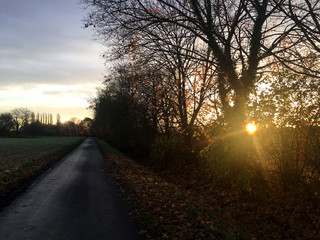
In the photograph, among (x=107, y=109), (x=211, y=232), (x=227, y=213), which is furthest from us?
(x=107, y=109)

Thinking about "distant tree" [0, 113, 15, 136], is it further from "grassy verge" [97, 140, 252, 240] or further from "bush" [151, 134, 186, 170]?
"grassy verge" [97, 140, 252, 240]

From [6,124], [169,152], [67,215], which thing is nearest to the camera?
[67,215]

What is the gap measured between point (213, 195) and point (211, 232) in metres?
4.94

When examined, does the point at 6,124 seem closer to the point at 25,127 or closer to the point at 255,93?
the point at 25,127

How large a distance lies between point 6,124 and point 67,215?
124 meters

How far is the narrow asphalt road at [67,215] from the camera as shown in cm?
539

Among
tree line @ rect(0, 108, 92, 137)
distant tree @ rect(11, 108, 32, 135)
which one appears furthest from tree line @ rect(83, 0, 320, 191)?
distant tree @ rect(11, 108, 32, 135)

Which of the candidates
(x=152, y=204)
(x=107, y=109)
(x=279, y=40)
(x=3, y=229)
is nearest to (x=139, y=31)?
(x=279, y=40)

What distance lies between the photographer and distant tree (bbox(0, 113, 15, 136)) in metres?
108

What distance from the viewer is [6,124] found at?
4400 inches

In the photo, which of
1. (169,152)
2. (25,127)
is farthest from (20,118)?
(169,152)

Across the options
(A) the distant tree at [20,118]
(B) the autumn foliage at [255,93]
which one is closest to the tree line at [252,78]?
(B) the autumn foliage at [255,93]

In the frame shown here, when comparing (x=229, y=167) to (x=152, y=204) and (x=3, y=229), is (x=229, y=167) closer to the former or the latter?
(x=152, y=204)

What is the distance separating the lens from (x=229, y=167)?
953 cm
